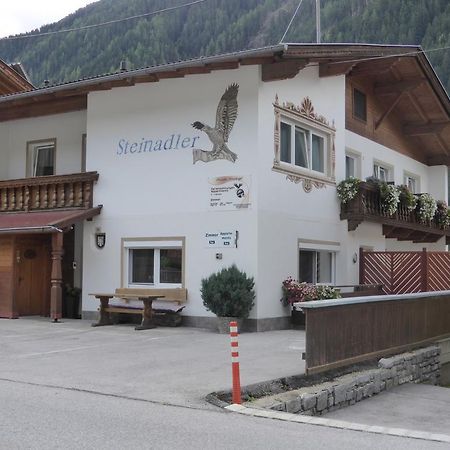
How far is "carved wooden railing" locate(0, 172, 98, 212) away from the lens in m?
17.4

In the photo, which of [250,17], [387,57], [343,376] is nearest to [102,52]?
[250,17]

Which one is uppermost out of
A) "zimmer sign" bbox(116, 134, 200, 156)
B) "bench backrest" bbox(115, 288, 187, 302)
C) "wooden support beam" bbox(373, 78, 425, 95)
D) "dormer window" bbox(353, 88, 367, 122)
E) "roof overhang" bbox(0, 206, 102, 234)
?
"wooden support beam" bbox(373, 78, 425, 95)

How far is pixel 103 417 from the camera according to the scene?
6984 mm

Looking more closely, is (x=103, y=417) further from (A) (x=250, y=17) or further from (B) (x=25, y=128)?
(A) (x=250, y=17)

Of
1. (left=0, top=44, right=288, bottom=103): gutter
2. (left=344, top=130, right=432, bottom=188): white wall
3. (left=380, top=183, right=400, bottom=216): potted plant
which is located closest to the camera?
(left=0, top=44, right=288, bottom=103): gutter

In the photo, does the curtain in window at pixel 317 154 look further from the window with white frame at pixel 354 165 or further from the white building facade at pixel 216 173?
the window with white frame at pixel 354 165

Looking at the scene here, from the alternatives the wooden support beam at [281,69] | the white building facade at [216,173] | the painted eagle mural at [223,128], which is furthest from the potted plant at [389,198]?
the painted eagle mural at [223,128]

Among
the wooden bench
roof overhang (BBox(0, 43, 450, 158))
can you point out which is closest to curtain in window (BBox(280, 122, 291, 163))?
roof overhang (BBox(0, 43, 450, 158))

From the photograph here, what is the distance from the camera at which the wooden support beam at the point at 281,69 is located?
1510 cm

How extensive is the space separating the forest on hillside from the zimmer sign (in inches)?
1232

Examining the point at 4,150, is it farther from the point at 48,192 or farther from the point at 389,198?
the point at 389,198

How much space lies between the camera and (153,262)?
653 inches

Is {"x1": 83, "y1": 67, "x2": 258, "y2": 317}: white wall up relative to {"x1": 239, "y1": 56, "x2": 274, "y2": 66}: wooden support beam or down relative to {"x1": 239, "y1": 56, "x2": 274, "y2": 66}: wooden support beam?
down

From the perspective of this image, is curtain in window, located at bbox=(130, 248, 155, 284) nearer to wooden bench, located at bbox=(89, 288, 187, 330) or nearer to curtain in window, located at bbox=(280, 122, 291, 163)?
wooden bench, located at bbox=(89, 288, 187, 330)
